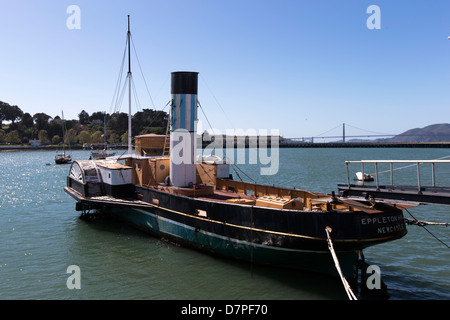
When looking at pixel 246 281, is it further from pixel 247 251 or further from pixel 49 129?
pixel 49 129

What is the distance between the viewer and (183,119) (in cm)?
1859

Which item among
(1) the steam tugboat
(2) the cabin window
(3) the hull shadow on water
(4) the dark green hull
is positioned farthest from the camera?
(2) the cabin window

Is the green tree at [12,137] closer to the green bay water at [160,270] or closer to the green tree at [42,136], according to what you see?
the green tree at [42,136]

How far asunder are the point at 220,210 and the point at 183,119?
6.41 meters

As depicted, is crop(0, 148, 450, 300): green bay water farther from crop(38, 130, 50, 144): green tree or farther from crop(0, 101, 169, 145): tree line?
crop(38, 130, 50, 144): green tree

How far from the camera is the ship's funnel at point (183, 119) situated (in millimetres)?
18594

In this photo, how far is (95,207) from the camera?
80.4 ft

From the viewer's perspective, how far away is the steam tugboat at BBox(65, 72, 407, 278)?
12.1 meters

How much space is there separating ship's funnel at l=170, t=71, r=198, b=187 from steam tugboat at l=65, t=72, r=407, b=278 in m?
0.06

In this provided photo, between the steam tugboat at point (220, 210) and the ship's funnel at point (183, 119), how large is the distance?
2.3 inches

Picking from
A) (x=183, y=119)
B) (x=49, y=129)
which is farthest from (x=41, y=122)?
(x=183, y=119)

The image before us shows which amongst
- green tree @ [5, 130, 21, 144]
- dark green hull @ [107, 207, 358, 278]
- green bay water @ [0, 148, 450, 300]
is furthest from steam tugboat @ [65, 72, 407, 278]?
green tree @ [5, 130, 21, 144]

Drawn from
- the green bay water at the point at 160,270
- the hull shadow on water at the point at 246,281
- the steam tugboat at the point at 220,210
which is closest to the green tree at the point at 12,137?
the steam tugboat at the point at 220,210
